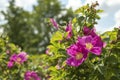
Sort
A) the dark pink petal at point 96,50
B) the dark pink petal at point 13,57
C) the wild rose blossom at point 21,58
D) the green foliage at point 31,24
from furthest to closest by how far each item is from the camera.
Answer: the green foliage at point 31,24
the wild rose blossom at point 21,58
the dark pink petal at point 13,57
the dark pink petal at point 96,50

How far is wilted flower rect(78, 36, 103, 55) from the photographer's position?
116 inches

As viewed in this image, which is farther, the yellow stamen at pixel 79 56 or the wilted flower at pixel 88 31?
the wilted flower at pixel 88 31

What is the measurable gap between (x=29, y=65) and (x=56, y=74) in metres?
3.07

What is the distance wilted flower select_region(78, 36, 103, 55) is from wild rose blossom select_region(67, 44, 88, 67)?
1.4 inches

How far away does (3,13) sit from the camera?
3678 centimetres

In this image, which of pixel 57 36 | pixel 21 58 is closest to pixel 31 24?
pixel 21 58

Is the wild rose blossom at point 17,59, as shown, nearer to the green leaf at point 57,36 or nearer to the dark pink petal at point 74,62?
the green leaf at point 57,36

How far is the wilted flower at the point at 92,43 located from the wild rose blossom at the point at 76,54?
0.12 ft

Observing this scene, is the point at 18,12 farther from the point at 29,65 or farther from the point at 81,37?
Result: the point at 81,37

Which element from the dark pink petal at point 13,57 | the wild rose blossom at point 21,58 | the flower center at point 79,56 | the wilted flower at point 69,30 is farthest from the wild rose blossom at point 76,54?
the wild rose blossom at point 21,58

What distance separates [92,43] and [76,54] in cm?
14

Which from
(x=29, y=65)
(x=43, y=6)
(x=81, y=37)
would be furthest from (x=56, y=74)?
(x=43, y=6)

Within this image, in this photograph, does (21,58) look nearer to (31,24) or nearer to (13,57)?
(13,57)

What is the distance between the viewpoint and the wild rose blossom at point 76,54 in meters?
2.96
